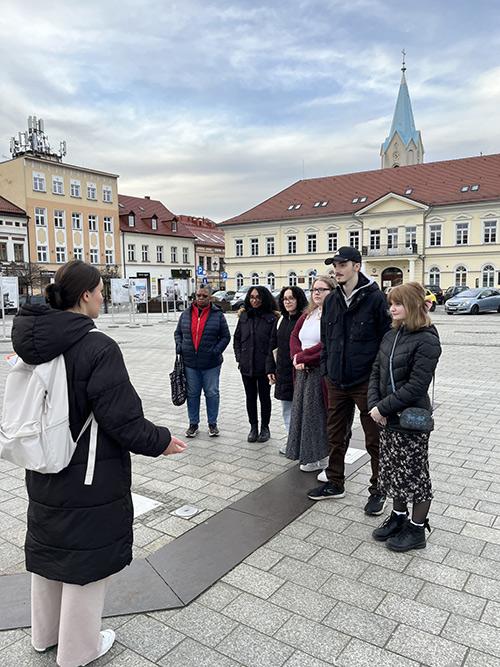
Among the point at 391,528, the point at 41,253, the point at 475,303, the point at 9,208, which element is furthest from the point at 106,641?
the point at 41,253

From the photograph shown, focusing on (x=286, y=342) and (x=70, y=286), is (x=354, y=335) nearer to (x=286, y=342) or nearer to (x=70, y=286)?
(x=286, y=342)

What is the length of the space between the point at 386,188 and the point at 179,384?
170 feet

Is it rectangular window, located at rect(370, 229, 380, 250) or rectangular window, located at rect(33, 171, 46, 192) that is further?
rectangular window, located at rect(370, 229, 380, 250)

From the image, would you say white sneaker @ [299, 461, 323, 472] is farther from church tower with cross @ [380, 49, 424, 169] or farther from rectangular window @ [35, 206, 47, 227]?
church tower with cross @ [380, 49, 424, 169]

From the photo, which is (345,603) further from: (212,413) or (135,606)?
(212,413)

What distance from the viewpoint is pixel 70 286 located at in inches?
90.8

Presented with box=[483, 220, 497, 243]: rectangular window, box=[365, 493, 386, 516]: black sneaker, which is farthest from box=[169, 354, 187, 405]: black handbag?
box=[483, 220, 497, 243]: rectangular window

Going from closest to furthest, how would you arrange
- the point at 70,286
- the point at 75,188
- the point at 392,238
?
1. the point at 70,286
2. the point at 392,238
3. the point at 75,188

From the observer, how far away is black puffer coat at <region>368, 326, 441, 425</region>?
3.35 metres

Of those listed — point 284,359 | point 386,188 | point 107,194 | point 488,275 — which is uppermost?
point 107,194

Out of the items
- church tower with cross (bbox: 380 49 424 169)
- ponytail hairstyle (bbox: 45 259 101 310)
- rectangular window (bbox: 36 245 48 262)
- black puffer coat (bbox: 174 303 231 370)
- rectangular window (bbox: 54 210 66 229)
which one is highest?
church tower with cross (bbox: 380 49 424 169)

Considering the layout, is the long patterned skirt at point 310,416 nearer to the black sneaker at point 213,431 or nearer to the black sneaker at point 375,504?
the black sneaker at point 375,504

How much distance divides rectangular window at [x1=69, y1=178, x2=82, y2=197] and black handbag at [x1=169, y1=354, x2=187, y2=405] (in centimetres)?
5352

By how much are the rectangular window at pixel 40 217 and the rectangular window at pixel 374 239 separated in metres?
32.4
